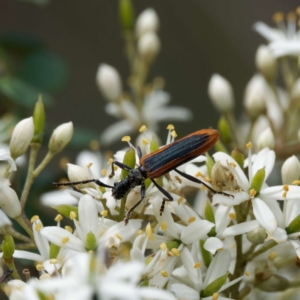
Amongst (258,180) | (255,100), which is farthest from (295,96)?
(258,180)

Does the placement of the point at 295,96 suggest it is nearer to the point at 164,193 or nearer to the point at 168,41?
the point at 164,193

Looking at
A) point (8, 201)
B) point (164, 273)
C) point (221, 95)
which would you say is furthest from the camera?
point (221, 95)

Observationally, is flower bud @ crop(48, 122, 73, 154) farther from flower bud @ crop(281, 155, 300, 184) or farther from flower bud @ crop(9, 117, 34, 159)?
flower bud @ crop(281, 155, 300, 184)

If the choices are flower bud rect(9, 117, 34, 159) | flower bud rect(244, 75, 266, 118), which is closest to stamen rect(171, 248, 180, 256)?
flower bud rect(9, 117, 34, 159)

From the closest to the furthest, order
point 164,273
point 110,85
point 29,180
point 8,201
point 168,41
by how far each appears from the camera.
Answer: point 164,273
point 8,201
point 29,180
point 110,85
point 168,41

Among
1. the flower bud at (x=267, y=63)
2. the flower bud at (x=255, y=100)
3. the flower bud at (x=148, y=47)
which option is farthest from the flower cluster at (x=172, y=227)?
the flower bud at (x=148, y=47)

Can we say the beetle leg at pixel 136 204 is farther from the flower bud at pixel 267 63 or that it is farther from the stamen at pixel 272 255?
the flower bud at pixel 267 63

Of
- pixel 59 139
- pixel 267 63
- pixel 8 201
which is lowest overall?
pixel 8 201
